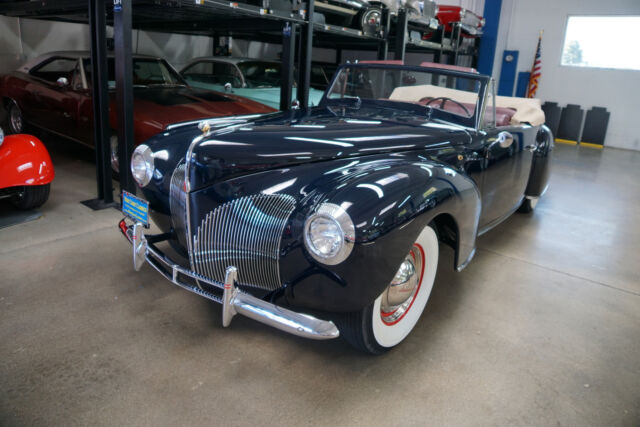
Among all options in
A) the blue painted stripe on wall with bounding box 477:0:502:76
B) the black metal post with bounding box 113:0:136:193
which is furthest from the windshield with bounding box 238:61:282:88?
the blue painted stripe on wall with bounding box 477:0:502:76

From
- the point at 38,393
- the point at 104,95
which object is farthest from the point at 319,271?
the point at 104,95

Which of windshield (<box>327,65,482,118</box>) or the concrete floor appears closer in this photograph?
the concrete floor

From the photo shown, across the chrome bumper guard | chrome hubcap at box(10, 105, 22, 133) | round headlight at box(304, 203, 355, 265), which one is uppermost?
round headlight at box(304, 203, 355, 265)

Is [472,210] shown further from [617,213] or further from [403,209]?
[617,213]

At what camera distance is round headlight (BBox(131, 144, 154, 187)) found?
7.48ft

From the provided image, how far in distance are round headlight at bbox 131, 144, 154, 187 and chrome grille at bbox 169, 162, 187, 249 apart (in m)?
0.19

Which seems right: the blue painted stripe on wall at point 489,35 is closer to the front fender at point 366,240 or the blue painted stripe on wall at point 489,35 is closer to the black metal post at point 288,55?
the black metal post at point 288,55

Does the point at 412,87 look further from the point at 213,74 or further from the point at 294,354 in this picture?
the point at 213,74

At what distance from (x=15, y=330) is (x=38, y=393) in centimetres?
53

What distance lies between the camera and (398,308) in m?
→ 2.16

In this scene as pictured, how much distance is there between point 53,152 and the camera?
5.71m

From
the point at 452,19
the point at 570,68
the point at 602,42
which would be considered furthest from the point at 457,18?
the point at 602,42

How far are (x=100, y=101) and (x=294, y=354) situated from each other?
280 cm

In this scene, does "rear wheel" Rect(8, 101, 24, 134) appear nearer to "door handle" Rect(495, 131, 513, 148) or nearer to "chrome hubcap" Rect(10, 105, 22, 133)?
"chrome hubcap" Rect(10, 105, 22, 133)
